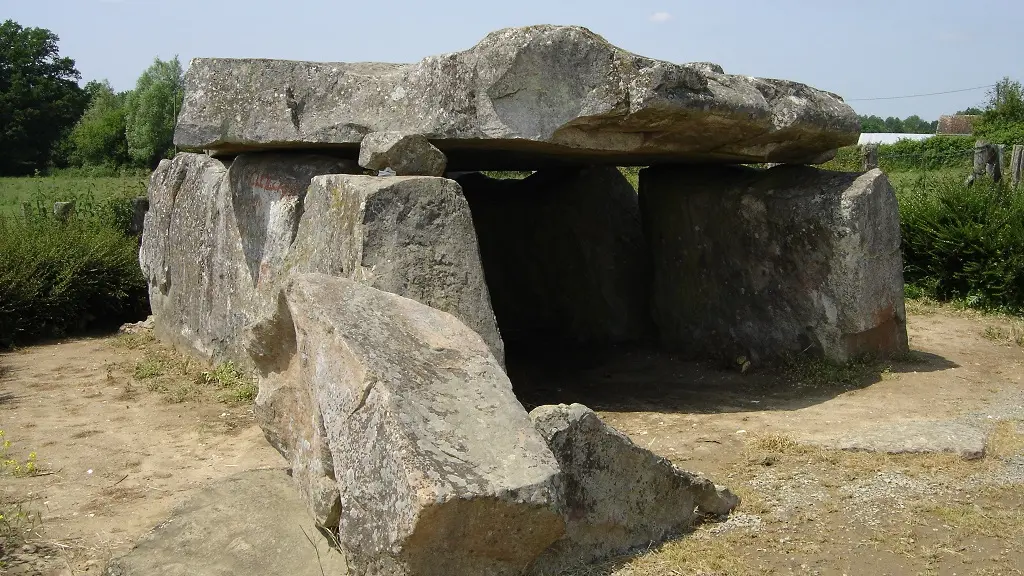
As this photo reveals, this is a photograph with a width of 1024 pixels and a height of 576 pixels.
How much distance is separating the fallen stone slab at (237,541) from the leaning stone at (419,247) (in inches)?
41.9

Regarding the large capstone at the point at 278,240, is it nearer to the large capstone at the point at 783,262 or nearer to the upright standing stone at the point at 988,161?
the large capstone at the point at 783,262

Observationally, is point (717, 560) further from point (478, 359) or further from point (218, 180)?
point (218, 180)

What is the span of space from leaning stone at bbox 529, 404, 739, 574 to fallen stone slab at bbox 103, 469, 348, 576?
0.84m

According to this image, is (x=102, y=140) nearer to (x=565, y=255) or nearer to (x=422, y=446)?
(x=565, y=255)

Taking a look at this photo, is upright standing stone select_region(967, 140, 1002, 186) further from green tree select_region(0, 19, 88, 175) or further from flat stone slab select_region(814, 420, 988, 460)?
green tree select_region(0, 19, 88, 175)

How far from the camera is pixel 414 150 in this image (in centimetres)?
523

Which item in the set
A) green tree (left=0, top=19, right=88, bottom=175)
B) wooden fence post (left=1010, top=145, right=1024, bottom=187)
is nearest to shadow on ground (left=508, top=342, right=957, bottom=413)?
wooden fence post (left=1010, top=145, right=1024, bottom=187)

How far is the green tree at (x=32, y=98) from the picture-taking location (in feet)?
103

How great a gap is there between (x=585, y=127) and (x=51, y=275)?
545 cm

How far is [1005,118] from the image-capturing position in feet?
79.7

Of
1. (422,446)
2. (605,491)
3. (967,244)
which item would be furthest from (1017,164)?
(422,446)

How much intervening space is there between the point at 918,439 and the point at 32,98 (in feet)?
116

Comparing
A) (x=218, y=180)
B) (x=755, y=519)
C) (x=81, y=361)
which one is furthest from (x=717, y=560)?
(x=81, y=361)

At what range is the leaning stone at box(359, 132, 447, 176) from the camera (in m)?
5.19
